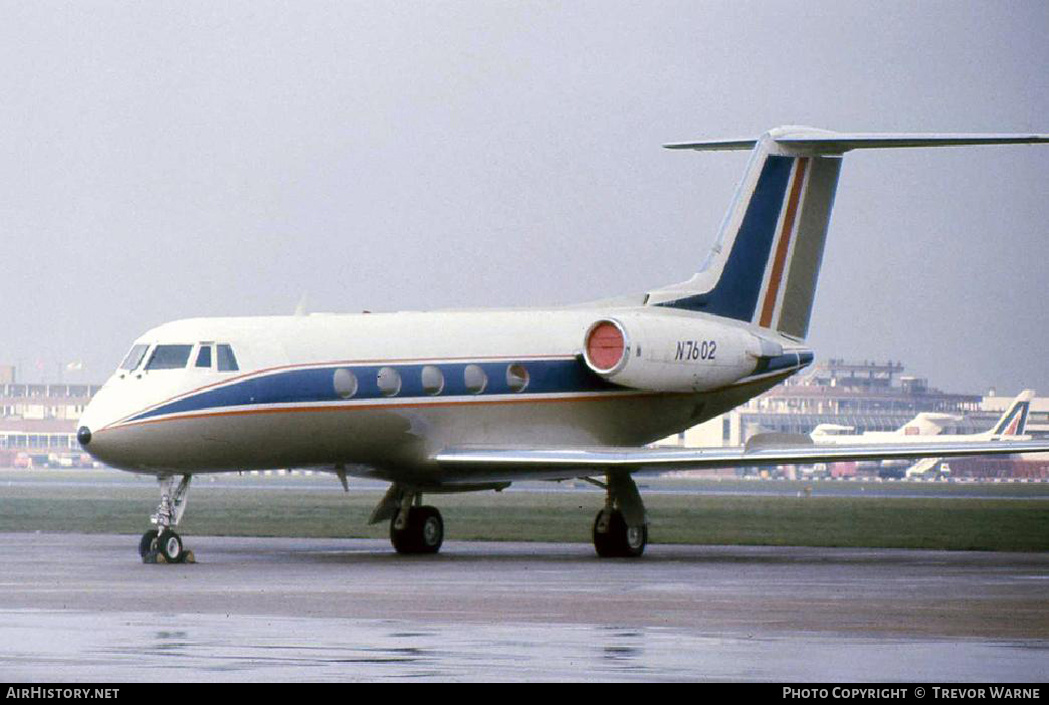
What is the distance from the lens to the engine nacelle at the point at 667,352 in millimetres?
30703

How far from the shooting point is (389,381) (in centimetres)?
2919

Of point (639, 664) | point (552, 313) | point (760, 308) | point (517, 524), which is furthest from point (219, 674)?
point (517, 524)

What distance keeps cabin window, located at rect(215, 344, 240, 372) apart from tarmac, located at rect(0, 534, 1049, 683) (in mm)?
2629

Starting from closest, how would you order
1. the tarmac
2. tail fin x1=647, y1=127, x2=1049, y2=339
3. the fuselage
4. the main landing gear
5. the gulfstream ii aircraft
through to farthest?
the tarmac
the main landing gear
the fuselage
the gulfstream ii aircraft
tail fin x1=647, y1=127, x2=1049, y2=339

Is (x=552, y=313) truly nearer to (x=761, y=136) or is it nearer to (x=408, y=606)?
(x=761, y=136)

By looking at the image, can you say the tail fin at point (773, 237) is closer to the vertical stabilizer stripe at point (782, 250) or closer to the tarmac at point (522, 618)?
the vertical stabilizer stripe at point (782, 250)

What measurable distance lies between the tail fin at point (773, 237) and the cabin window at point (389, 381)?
5.39 meters

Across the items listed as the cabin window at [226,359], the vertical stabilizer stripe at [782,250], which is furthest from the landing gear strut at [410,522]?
the vertical stabilizer stripe at [782,250]

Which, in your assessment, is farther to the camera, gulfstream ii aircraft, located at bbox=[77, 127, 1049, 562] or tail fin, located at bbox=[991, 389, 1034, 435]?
tail fin, located at bbox=[991, 389, 1034, 435]

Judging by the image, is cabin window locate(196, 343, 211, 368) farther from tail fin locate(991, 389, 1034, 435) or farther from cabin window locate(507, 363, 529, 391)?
tail fin locate(991, 389, 1034, 435)

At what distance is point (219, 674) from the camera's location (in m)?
13.2

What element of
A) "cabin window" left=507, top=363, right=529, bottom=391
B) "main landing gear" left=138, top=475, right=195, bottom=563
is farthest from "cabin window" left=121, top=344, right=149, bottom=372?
"cabin window" left=507, top=363, right=529, bottom=391

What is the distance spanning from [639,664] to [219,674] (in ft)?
9.55

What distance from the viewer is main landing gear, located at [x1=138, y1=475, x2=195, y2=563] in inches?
1044
